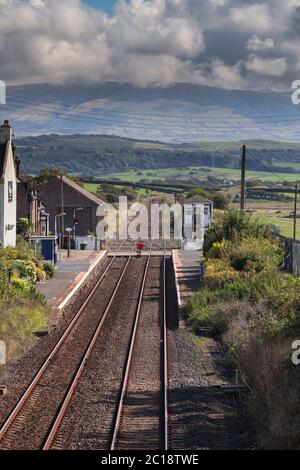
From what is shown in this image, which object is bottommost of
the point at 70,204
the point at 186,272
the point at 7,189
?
the point at 186,272

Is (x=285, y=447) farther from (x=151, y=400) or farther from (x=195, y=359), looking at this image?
(x=195, y=359)

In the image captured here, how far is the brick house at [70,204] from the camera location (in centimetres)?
7412

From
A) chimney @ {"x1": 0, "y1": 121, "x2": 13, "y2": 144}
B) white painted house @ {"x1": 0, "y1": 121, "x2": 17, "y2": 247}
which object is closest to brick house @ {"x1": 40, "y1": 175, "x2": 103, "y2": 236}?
white painted house @ {"x1": 0, "y1": 121, "x2": 17, "y2": 247}

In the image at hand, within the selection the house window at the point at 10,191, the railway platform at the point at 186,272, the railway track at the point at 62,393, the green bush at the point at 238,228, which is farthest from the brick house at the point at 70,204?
the railway track at the point at 62,393

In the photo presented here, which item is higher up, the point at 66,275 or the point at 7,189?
the point at 7,189

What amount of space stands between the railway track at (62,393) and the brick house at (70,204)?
43.3 metres

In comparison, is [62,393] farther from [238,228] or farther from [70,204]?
[70,204]

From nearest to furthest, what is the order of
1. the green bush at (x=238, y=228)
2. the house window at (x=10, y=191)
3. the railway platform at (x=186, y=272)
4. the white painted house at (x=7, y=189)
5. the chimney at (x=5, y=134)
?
the railway platform at (x=186, y=272) < the green bush at (x=238, y=228) < the white painted house at (x=7, y=189) < the house window at (x=10, y=191) < the chimney at (x=5, y=134)

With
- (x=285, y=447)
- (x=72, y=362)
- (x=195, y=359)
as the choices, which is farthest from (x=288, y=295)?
(x=285, y=447)

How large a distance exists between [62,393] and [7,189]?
27.5 meters

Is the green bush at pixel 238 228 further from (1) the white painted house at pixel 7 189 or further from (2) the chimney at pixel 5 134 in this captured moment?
(2) the chimney at pixel 5 134

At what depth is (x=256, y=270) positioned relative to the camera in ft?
109

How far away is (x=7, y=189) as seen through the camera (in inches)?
1725

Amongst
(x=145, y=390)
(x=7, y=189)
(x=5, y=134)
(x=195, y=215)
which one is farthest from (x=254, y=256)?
(x=195, y=215)
